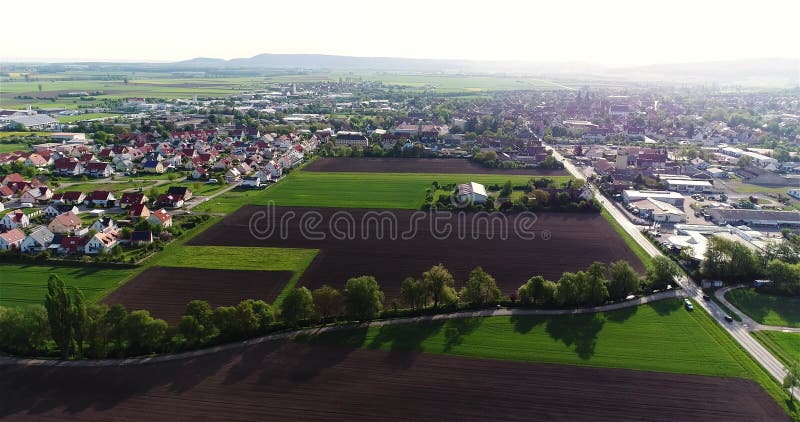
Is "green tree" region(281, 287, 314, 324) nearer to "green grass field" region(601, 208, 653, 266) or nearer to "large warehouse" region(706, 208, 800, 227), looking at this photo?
"green grass field" region(601, 208, 653, 266)

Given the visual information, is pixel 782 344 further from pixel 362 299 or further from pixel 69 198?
pixel 69 198

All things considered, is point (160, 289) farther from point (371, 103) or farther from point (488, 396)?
point (371, 103)

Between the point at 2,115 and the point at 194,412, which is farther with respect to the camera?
the point at 2,115

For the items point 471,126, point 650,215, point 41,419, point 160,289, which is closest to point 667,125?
point 471,126

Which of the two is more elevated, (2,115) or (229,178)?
(2,115)

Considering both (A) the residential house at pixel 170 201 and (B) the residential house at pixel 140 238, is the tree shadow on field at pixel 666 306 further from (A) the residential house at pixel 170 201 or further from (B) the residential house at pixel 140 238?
(A) the residential house at pixel 170 201

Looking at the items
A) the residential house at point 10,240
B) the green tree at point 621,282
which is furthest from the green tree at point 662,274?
the residential house at point 10,240

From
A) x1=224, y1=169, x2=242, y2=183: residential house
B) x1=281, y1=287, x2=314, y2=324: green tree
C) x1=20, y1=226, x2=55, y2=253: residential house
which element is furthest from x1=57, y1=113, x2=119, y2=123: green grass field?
x1=281, y1=287, x2=314, y2=324: green tree
